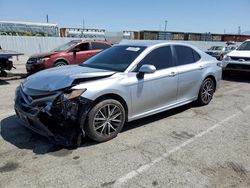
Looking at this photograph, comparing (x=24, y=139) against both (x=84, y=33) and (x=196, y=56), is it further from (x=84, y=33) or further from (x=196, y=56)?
(x=84, y=33)

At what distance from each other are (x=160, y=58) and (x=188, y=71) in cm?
84

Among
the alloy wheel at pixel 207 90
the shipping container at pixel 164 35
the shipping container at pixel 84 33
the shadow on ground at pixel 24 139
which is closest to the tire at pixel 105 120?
the shadow on ground at pixel 24 139

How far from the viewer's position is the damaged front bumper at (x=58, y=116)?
3719 millimetres

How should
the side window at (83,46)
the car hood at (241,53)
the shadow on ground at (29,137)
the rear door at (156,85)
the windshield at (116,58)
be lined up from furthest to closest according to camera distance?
the side window at (83,46) < the car hood at (241,53) < the windshield at (116,58) < the rear door at (156,85) < the shadow on ground at (29,137)

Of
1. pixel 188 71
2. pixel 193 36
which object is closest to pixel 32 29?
pixel 193 36

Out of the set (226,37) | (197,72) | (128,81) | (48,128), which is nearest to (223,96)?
(197,72)

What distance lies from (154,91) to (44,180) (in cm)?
251

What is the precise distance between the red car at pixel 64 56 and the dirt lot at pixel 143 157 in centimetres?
511

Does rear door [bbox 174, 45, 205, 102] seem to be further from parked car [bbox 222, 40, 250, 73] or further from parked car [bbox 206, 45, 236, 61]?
parked car [bbox 206, 45, 236, 61]

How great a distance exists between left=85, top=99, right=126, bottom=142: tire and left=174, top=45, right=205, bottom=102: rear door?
170cm

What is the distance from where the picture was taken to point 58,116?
373 centimetres

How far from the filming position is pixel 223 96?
7.57m

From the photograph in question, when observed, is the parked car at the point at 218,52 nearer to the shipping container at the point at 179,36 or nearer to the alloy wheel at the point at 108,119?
the shipping container at the point at 179,36

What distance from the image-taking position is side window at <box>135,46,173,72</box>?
4784 mm
